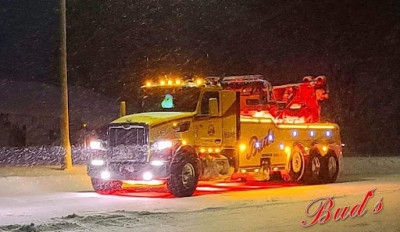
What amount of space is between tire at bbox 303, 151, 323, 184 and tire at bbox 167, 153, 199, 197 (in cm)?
550

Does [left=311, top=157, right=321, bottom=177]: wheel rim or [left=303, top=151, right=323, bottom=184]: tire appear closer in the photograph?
[left=303, top=151, right=323, bottom=184]: tire

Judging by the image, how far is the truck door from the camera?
17953mm

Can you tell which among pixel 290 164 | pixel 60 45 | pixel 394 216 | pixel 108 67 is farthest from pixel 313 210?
pixel 108 67

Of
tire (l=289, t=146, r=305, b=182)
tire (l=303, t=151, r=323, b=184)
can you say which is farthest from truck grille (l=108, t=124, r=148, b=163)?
tire (l=303, t=151, r=323, b=184)

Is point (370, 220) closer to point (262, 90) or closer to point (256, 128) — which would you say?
point (256, 128)

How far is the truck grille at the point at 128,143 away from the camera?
16.9 m

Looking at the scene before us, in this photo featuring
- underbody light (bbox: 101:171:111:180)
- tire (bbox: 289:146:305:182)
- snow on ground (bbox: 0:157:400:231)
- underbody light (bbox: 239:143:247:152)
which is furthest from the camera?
tire (bbox: 289:146:305:182)

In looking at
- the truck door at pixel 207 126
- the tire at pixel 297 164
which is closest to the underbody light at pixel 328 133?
the tire at pixel 297 164

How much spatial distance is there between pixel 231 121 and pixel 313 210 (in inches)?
199

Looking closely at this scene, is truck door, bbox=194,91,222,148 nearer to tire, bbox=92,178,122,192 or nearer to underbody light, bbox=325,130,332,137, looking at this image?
tire, bbox=92,178,122,192

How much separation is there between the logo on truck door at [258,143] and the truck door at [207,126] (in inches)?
51.2

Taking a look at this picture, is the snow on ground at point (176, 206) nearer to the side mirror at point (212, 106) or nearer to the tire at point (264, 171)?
the tire at point (264, 171)

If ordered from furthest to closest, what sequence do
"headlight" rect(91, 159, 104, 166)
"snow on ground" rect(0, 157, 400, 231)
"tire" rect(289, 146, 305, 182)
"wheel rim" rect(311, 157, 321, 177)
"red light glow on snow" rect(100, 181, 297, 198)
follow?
"wheel rim" rect(311, 157, 321, 177) → "tire" rect(289, 146, 305, 182) → "red light glow on snow" rect(100, 181, 297, 198) → "headlight" rect(91, 159, 104, 166) → "snow on ground" rect(0, 157, 400, 231)

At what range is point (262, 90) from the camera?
70.3ft
